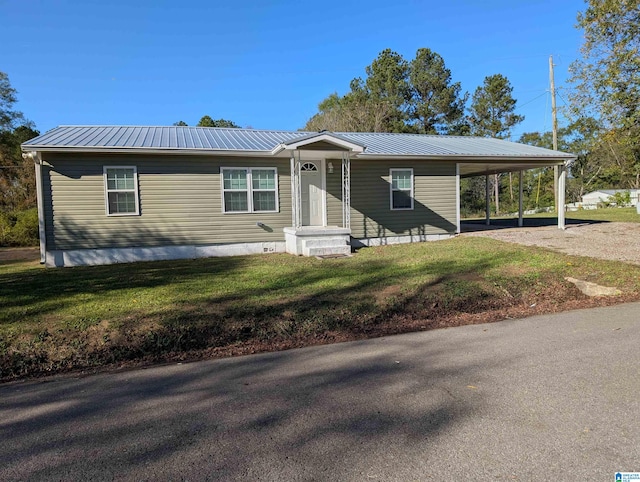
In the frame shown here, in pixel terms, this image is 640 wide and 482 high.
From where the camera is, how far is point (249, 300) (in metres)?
6.67

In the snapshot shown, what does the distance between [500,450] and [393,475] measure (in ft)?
2.41

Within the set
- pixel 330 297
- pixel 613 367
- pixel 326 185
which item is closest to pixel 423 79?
pixel 326 185

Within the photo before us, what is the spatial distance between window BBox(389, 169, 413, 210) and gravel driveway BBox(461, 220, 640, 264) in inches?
103

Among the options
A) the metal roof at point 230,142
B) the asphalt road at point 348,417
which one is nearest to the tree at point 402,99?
the metal roof at point 230,142

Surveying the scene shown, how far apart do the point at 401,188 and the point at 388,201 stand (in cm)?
61

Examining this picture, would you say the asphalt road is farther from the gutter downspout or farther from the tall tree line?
the tall tree line

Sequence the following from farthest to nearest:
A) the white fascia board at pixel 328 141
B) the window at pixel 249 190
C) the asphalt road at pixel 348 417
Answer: the window at pixel 249 190
the white fascia board at pixel 328 141
the asphalt road at pixel 348 417

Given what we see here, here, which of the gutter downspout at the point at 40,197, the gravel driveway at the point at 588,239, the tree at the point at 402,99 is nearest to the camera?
the gravel driveway at the point at 588,239

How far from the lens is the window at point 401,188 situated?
1383 cm

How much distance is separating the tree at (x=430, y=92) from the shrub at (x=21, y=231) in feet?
82.4

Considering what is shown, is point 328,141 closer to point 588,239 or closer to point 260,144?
point 260,144

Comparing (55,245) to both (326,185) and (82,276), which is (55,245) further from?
(326,185)

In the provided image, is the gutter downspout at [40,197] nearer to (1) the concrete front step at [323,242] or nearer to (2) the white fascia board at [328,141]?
(2) the white fascia board at [328,141]

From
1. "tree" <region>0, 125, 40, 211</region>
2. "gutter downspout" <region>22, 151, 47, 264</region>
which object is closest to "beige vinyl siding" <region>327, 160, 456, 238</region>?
"gutter downspout" <region>22, 151, 47, 264</region>
